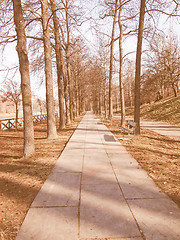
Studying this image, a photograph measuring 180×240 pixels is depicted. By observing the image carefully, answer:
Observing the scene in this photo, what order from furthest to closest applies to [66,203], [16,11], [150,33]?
[150,33], [16,11], [66,203]

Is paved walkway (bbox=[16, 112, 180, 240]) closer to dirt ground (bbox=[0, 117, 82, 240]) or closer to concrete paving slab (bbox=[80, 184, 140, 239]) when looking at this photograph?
concrete paving slab (bbox=[80, 184, 140, 239])

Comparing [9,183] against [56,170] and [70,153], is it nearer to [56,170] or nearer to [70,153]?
[56,170]

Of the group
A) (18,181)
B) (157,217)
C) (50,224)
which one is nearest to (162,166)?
(157,217)

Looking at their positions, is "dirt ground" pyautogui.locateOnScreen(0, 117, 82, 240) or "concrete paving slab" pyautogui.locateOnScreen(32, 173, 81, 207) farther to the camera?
"concrete paving slab" pyautogui.locateOnScreen(32, 173, 81, 207)

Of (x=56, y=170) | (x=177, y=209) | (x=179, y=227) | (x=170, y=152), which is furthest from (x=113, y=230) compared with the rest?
(x=170, y=152)

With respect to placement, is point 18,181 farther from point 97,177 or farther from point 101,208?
point 101,208

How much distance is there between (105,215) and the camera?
2881 mm

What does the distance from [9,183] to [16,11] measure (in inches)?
223

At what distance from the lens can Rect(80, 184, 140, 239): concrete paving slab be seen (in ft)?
8.21

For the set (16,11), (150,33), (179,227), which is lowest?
(179,227)

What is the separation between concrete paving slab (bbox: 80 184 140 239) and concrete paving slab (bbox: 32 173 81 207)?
0.73 feet

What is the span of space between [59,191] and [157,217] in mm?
1999

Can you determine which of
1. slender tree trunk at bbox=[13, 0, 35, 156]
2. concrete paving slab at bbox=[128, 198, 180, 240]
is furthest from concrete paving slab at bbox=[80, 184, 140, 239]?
slender tree trunk at bbox=[13, 0, 35, 156]

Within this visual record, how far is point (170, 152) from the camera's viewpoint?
22.7 ft
